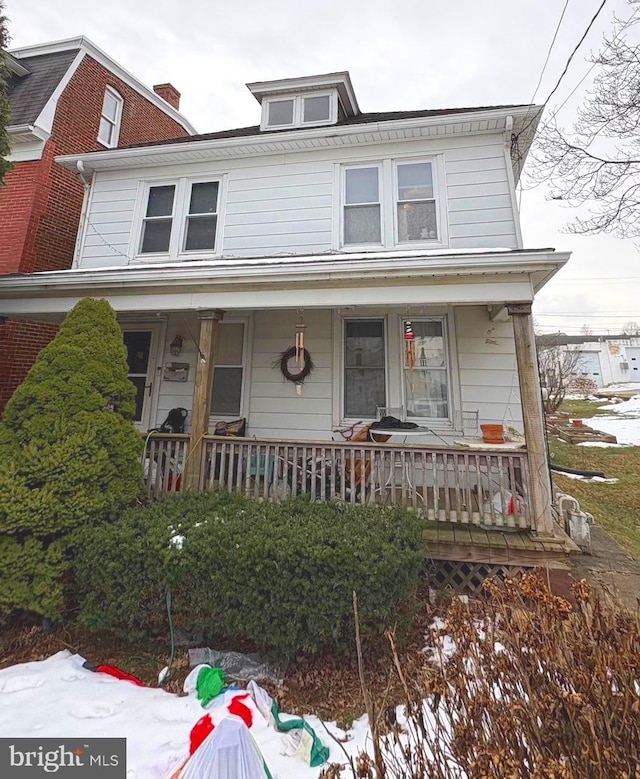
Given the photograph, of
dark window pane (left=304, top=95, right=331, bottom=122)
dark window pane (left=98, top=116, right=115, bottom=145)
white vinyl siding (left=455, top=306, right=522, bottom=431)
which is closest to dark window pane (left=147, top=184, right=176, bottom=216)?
dark window pane (left=304, top=95, right=331, bottom=122)

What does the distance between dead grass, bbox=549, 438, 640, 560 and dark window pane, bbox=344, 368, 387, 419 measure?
4.28 metres

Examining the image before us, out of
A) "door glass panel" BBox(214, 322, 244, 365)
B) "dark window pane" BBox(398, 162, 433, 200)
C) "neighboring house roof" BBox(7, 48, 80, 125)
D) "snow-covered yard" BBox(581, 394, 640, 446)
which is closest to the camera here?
"dark window pane" BBox(398, 162, 433, 200)

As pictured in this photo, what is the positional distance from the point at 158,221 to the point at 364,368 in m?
4.90

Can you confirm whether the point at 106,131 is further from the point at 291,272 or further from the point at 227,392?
the point at 291,272

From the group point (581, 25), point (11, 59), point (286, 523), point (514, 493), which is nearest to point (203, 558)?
point (286, 523)

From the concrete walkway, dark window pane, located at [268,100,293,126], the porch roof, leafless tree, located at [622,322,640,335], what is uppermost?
leafless tree, located at [622,322,640,335]

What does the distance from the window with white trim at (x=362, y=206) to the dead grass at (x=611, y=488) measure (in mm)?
6317

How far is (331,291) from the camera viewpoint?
493 centimetres

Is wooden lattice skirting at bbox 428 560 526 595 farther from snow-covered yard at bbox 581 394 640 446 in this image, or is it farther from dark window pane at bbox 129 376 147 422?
snow-covered yard at bbox 581 394 640 446

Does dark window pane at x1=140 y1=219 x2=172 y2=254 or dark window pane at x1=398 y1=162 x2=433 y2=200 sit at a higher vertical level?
dark window pane at x1=398 y1=162 x2=433 y2=200

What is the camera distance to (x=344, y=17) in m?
6.63

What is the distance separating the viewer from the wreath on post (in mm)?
6457

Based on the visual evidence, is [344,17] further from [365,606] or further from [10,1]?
[365,606]

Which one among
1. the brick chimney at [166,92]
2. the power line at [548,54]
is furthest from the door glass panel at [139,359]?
the brick chimney at [166,92]
